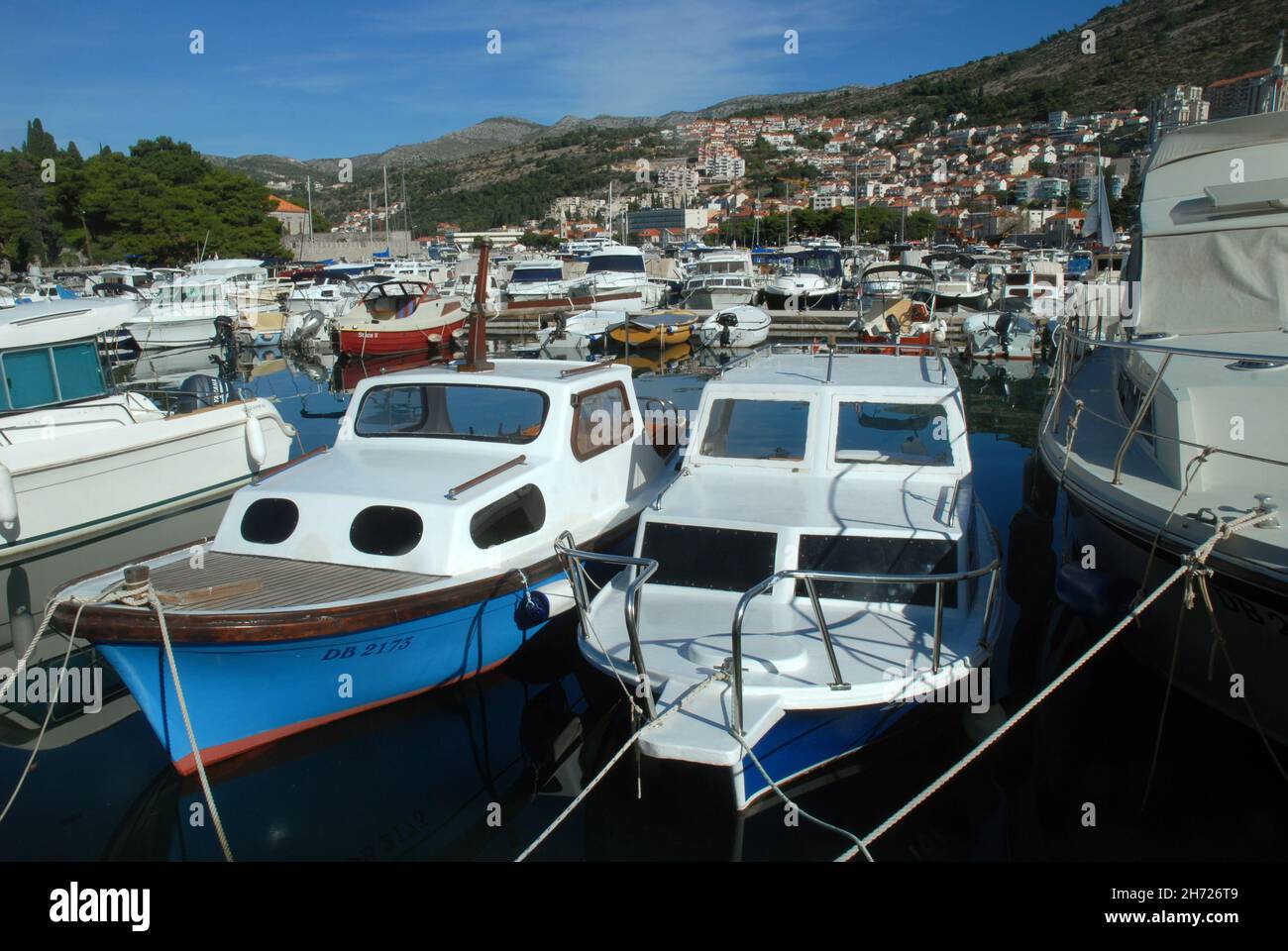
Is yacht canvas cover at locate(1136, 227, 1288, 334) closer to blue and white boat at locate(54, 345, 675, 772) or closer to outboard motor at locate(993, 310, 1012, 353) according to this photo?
blue and white boat at locate(54, 345, 675, 772)

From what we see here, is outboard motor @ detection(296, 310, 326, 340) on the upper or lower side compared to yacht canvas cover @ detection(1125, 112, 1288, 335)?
lower

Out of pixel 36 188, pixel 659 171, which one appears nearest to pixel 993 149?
pixel 659 171

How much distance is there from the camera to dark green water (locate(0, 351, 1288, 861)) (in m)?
5.41

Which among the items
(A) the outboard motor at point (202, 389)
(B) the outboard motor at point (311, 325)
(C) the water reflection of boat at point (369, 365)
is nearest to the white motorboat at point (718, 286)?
(C) the water reflection of boat at point (369, 365)

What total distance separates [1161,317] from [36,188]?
234 ft

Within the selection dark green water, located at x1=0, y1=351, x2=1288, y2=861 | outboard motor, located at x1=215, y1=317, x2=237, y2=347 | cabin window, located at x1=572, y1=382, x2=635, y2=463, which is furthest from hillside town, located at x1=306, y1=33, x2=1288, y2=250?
dark green water, located at x1=0, y1=351, x2=1288, y2=861

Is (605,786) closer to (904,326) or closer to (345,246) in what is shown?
(904,326)

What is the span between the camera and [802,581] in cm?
617

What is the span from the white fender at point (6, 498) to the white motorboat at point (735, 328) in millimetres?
18678

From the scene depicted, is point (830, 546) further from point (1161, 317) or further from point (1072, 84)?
point (1072, 84)

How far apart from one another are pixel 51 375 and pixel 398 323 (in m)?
16.5

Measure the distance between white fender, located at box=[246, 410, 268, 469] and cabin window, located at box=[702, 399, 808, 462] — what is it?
290 inches

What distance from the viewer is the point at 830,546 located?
613 cm

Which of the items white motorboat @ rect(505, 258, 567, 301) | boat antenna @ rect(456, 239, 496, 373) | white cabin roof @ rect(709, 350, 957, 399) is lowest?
white cabin roof @ rect(709, 350, 957, 399)
